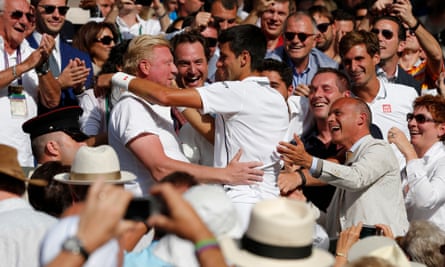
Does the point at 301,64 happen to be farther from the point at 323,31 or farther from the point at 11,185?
the point at 11,185

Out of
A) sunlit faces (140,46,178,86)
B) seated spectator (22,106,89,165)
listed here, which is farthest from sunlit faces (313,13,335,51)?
seated spectator (22,106,89,165)

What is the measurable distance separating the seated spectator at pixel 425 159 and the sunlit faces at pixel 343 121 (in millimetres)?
514

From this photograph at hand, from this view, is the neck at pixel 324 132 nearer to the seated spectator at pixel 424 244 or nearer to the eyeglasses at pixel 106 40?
the seated spectator at pixel 424 244

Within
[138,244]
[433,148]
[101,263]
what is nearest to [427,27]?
[433,148]

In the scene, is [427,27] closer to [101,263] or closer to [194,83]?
[194,83]

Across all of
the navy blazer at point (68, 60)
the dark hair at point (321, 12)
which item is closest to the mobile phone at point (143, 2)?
the dark hair at point (321, 12)

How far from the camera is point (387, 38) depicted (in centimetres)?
863

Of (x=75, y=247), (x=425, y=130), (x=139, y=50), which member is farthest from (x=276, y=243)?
(x=425, y=130)

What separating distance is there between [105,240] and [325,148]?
4.45 m

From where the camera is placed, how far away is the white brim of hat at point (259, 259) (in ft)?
11.0

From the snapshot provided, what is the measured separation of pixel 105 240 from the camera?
9.86 ft

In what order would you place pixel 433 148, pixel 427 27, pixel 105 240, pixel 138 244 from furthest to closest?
pixel 427 27 → pixel 433 148 → pixel 138 244 → pixel 105 240

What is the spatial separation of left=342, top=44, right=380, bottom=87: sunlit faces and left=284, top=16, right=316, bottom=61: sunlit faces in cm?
43

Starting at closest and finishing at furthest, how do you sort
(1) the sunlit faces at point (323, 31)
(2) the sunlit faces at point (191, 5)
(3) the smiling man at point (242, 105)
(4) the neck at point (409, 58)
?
(3) the smiling man at point (242, 105) < (1) the sunlit faces at point (323, 31) < (4) the neck at point (409, 58) < (2) the sunlit faces at point (191, 5)
